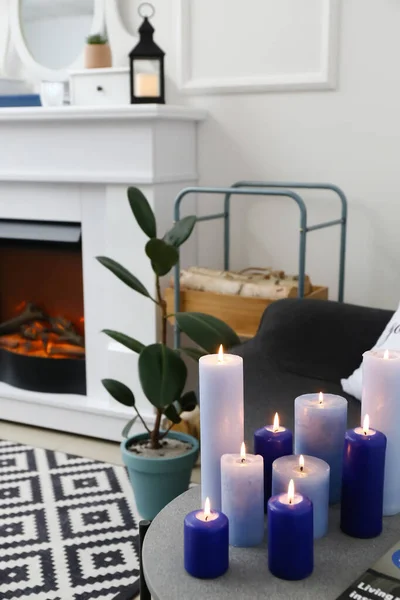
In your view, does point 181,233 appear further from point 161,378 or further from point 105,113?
point 105,113

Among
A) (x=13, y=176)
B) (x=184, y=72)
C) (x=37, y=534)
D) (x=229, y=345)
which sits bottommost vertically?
(x=37, y=534)

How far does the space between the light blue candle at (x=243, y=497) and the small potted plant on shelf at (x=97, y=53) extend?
6.41 feet

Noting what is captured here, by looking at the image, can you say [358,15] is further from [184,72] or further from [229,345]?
[229,345]

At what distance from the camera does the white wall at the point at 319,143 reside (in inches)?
94.7

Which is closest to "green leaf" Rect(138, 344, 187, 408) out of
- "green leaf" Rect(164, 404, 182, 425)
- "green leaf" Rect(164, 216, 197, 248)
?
"green leaf" Rect(164, 404, 182, 425)

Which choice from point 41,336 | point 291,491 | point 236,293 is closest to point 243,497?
point 291,491

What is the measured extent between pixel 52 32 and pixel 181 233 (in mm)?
1338

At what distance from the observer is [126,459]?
6.89 feet

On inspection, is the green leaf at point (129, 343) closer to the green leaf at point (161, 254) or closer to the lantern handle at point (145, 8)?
the green leaf at point (161, 254)

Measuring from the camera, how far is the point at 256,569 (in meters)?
1.05

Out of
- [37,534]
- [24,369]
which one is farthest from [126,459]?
[24,369]

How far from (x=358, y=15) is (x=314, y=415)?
1637 mm

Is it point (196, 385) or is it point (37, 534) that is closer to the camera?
point (37, 534)

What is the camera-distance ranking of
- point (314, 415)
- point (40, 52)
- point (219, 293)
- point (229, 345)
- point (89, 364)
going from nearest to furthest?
point (314, 415)
point (229, 345)
point (219, 293)
point (89, 364)
point (40, 52)
